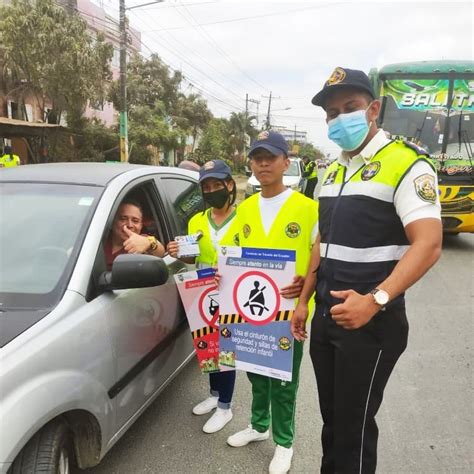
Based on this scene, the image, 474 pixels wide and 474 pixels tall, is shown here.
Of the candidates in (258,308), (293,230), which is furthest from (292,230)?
(258,308)

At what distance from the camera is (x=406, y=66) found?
26.6 ft

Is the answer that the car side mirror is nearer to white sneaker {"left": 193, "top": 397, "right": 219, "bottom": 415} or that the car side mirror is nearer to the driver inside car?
the driver inside car

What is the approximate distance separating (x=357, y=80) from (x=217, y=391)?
2078 mm

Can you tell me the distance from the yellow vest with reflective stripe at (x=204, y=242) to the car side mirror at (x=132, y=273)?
61 centimetres

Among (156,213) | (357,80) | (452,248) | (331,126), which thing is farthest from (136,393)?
(452,248)

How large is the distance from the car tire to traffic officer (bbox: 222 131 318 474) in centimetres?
108

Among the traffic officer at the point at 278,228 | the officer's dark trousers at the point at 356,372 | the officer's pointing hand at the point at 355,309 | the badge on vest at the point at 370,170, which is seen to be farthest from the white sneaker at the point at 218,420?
the badge on vest at the point at 370,170

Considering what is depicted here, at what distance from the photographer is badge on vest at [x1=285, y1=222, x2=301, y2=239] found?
2143 millimetres

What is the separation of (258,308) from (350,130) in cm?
99

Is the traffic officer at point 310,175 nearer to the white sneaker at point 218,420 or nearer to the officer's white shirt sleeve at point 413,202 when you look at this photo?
the white sneaker at point 218,420

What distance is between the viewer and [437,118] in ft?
26.2

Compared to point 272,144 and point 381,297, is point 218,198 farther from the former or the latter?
point 381,297

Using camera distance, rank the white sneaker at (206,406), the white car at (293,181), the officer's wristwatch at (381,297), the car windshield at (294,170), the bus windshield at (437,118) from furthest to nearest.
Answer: the car windshield at (294,170)
the white car at (293,181)
the bus windshield at (437,118)
the white sneaker at (206,406)
the officer's wristwatch at (381,297)

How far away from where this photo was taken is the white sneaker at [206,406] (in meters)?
2.87
